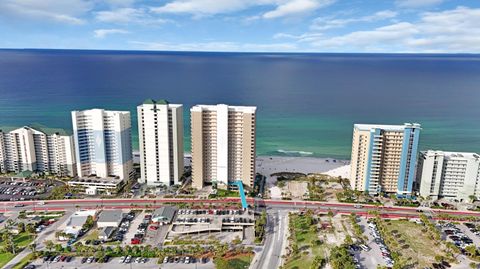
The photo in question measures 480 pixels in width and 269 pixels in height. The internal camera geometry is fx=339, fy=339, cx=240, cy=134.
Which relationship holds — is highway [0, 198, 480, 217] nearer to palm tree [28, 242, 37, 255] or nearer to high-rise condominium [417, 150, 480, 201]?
high-rise condominium [417, 150, 480, 201]

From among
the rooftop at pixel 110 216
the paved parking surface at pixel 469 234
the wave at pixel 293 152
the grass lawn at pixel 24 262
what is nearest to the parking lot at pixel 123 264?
the grass lawn at pixel 24 262

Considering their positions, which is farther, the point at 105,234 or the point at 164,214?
the point at 164,214

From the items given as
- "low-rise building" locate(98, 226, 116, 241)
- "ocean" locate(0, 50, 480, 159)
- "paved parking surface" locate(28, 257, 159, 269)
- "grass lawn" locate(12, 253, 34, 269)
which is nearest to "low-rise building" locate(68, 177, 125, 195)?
"low-rise building" locate(98, 226, 116, 241)

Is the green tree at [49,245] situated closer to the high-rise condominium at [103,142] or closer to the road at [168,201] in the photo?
the road at [168,201]

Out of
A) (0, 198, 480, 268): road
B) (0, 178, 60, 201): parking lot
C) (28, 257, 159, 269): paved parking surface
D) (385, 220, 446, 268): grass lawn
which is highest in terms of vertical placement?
(0, 178, 60, 201): parking lot

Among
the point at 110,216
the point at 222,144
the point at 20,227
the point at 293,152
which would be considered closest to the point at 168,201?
the point at 110,216

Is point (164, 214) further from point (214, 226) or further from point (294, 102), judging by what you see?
point (294, 102)

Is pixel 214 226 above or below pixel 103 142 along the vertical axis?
below
